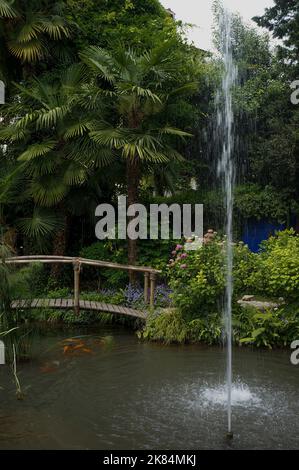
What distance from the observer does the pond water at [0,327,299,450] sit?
4.98 metres

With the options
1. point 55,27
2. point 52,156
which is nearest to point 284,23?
point 55,27

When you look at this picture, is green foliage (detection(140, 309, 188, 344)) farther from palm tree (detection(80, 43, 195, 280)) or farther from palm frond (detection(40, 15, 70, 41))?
palm frond (detection(40, 15, 70, 41))

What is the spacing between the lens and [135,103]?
35.4 feet

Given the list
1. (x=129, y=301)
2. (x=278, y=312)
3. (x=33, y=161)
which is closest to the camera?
(x=278, y=312)

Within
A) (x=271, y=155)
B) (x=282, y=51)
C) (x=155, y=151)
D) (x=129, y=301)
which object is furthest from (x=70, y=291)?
(x=282, y=51)

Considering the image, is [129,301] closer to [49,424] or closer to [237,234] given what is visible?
[49,424]

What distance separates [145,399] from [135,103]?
651 cm

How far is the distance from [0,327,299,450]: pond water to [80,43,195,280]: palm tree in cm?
385

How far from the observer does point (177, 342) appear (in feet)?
28.8

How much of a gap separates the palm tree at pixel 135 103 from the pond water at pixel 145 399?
152 inches

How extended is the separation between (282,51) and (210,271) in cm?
955

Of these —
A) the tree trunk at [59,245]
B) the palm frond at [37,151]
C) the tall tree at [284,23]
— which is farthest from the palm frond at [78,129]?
the tall tree at [284,23]

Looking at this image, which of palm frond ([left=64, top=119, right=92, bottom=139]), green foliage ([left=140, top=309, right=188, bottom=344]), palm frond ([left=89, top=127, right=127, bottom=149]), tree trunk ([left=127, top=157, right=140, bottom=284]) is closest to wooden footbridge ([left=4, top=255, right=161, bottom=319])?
green foliage ([left=140, top=309, right=188, bottom=344])

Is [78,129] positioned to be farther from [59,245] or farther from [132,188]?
[59,245]
